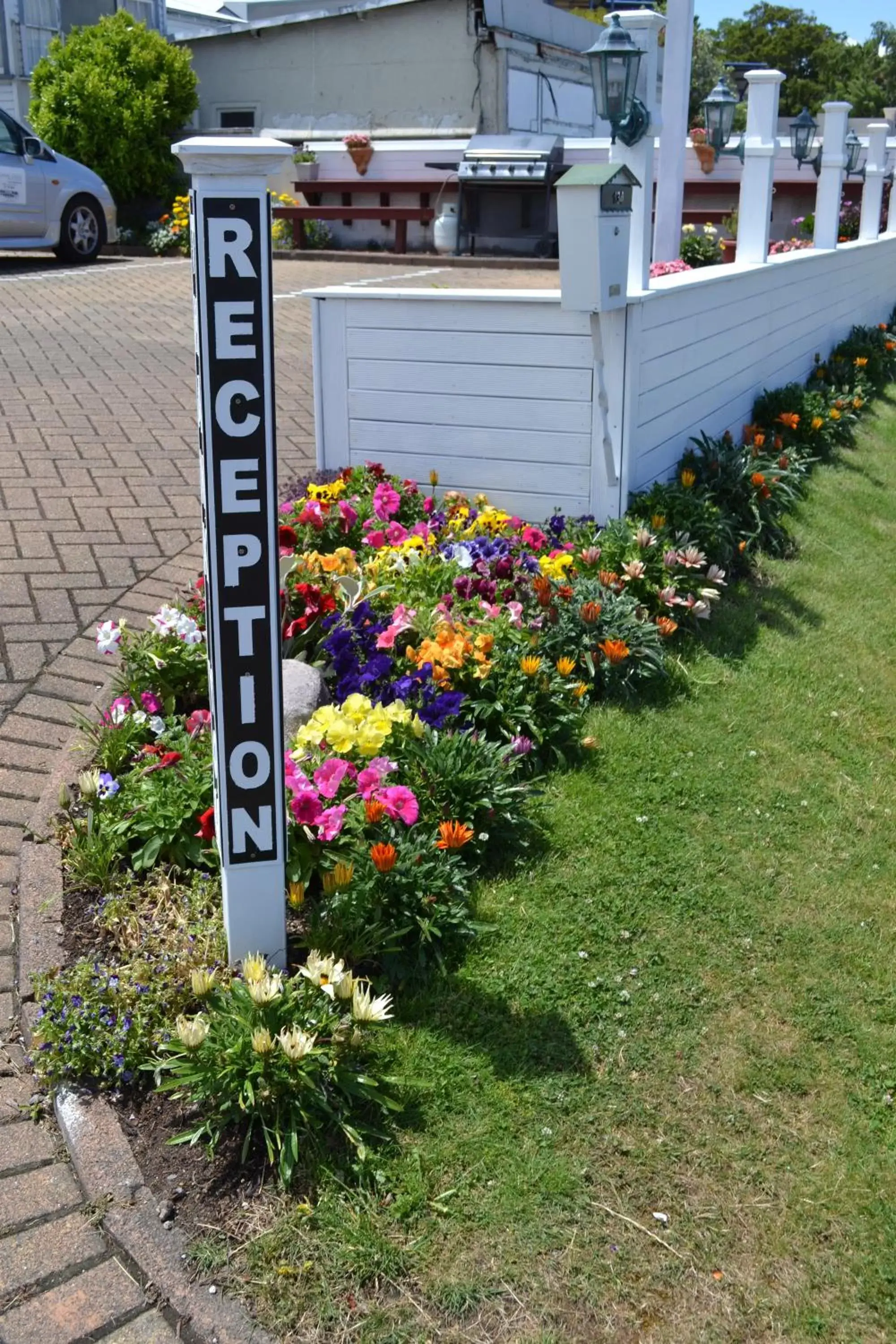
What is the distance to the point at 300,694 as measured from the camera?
13.4 ft

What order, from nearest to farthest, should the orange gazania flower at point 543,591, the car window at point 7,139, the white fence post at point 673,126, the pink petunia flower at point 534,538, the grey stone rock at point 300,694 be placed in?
the grey stone rock at point 300,694, the orange gazania flower at point 543,591, the pink petunia flower at point 534,538, the white fence post at point 673,126, the car window at point 7,139

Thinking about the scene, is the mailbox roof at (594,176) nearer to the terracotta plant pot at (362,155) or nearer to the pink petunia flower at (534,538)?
the pink petunia flower at (534,538)

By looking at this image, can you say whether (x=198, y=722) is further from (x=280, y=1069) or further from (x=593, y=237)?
(x=593, y=237)

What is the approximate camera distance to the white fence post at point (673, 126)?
9.29 m

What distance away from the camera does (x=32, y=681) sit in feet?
14.7

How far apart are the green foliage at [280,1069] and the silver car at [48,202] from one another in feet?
40.3

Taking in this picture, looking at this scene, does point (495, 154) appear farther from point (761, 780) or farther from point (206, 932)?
point (206, 932)

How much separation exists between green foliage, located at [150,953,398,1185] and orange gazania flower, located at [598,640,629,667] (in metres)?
2.00

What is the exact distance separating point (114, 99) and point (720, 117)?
1064cm

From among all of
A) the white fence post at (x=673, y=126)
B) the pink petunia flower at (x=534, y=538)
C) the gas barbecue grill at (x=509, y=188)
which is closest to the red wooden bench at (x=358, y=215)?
the gas barbecue grill at (x=509, y=188)

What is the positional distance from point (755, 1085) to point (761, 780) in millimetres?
1537

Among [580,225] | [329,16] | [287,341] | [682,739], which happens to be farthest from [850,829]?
[329,16]

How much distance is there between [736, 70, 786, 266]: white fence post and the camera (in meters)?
8.75

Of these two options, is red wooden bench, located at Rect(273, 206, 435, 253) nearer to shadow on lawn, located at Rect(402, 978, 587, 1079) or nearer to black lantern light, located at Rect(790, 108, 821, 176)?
black lantern light, located at Rect(790, 108, 821, 176)
